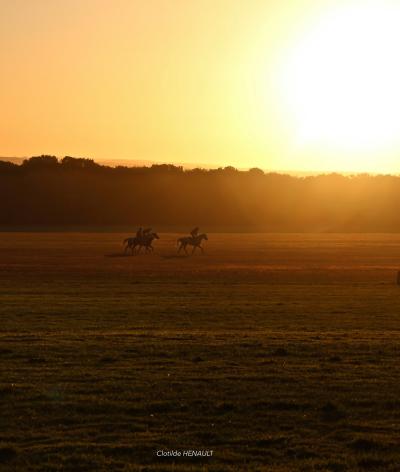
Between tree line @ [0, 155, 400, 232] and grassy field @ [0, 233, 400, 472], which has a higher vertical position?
tree line @ [0, 155, 400, 232]

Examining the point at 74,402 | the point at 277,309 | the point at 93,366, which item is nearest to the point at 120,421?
the point at 74,402

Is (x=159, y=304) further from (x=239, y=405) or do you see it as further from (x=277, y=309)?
(x=239, y=405)

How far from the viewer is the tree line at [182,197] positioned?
139 meters

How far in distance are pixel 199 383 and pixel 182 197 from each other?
140851mm

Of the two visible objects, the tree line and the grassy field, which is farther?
the tree line

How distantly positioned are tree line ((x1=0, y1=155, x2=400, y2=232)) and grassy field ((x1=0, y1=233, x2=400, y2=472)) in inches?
4251

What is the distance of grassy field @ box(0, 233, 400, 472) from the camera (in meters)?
8.85

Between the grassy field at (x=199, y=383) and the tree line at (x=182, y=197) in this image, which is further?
the tree line at (x=182, y=197)

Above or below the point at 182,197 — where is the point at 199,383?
below

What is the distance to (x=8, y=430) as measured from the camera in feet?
31.1

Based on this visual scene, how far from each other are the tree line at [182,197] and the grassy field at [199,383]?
108 meters

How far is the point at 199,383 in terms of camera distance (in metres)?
11.7

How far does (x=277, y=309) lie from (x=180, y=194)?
427 ft

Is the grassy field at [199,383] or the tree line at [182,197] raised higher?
the tree line at [182,197]
